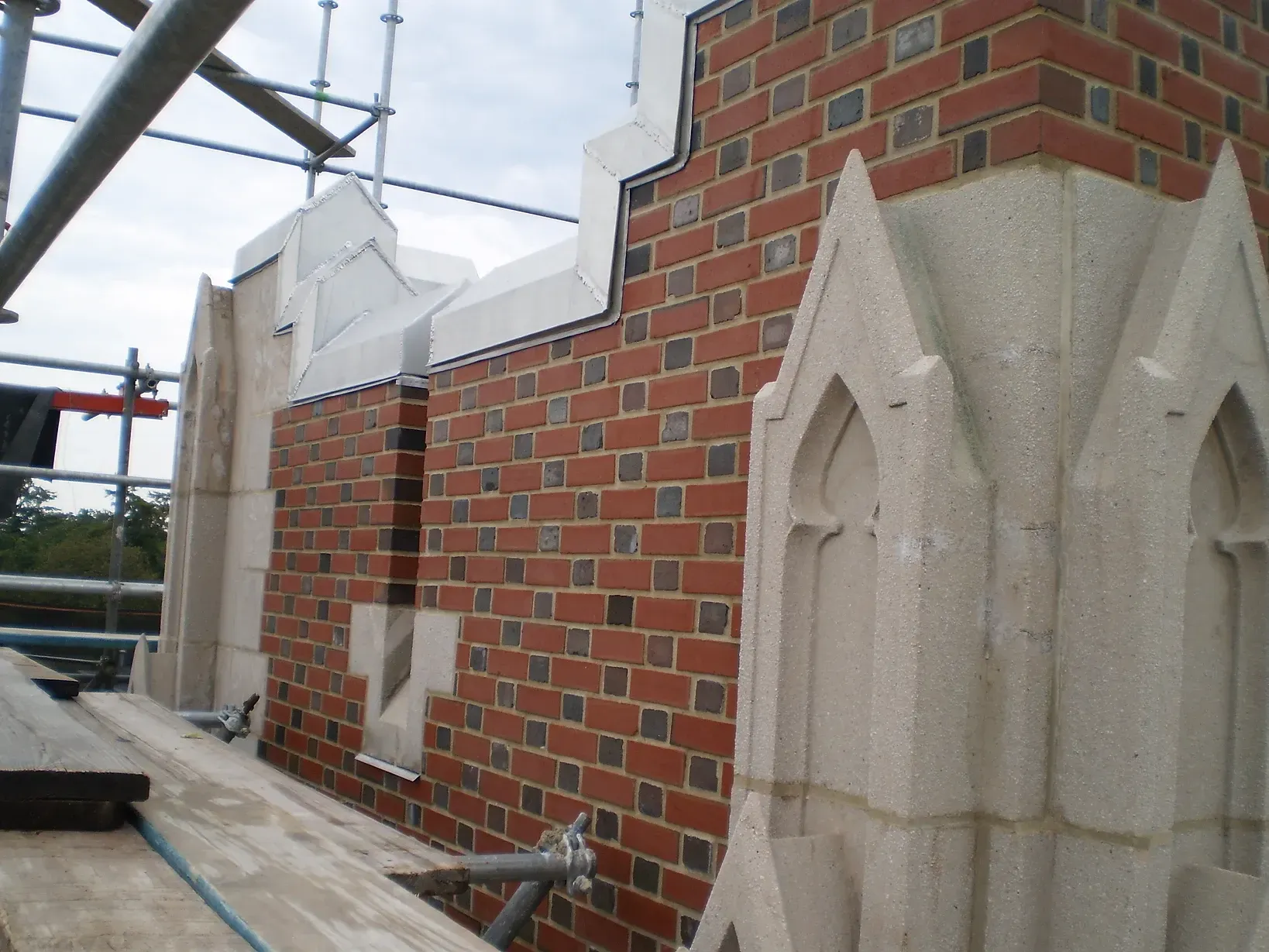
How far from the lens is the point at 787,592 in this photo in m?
1.95

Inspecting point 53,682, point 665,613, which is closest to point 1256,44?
point 665,613

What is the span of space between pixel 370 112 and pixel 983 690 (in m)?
5.76

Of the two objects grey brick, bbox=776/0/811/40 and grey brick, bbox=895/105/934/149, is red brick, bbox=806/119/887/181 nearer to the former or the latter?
grey brick, bbox=895/105/934/149

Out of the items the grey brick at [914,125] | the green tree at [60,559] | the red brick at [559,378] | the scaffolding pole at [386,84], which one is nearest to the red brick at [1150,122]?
the grey brick at [914,125]

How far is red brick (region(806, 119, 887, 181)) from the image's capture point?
2.18 meters

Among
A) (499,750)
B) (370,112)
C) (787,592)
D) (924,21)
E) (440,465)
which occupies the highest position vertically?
(370,112)

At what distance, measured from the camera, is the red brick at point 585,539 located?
2.88 meters

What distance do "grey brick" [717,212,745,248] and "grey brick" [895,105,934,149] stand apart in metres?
0.46

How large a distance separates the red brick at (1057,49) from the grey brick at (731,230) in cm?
69

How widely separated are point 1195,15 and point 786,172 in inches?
31.6

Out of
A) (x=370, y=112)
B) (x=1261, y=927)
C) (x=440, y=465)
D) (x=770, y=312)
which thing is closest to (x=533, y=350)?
(x=440, y=465)

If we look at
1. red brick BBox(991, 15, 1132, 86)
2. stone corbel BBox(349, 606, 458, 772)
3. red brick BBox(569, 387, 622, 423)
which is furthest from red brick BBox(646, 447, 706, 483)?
stone corbel BBox(349, 606, 458, 772)

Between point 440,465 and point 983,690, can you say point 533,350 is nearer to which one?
point 440,465

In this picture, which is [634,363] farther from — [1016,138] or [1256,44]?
[1256,44]
